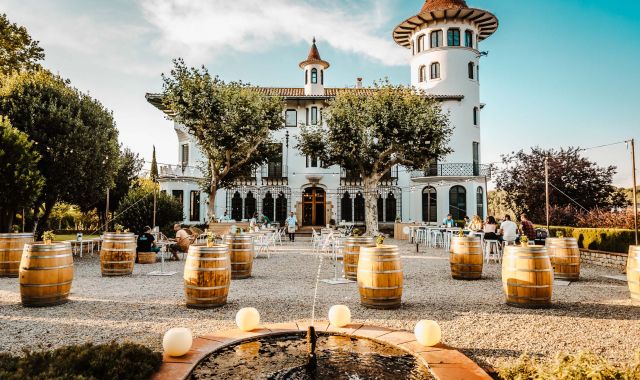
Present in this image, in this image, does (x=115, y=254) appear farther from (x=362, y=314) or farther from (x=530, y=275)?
(x=530, y=275)

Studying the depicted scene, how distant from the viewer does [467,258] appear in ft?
29.9

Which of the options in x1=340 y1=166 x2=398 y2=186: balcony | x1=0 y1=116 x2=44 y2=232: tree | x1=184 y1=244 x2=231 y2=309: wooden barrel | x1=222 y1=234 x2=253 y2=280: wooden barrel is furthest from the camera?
x1=340 y1=166 x2=398 y2=186: balcony

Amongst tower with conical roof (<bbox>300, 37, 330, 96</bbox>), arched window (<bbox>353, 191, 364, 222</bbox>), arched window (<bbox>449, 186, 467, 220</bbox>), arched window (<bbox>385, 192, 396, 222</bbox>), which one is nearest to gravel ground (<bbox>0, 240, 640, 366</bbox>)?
arched window (<bbox>449, 186, 467, 220</bbox>)

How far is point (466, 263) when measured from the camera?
29.8ft

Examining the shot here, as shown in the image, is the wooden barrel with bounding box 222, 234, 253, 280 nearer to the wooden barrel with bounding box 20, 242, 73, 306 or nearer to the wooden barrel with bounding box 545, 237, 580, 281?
the wooden barrel with bounding box 20, 242, 73, 306

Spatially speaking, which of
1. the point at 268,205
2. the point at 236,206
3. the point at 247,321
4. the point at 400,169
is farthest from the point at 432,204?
the point at 247,321

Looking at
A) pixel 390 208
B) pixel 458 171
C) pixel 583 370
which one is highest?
pixel 458 171

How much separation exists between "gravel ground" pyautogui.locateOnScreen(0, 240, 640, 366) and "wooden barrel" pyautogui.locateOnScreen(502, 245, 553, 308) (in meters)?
0.19

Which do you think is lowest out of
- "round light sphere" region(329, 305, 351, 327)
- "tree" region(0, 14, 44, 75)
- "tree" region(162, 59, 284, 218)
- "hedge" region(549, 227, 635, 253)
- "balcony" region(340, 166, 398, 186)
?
"round light sphere" region(329, 305, 351, 327)

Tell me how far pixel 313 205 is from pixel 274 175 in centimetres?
340

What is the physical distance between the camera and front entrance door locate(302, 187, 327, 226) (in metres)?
28.6

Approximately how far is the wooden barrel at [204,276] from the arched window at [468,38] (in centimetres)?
2693

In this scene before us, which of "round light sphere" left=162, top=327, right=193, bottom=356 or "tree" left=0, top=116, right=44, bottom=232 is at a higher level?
A: "tree" left=0, top=116, right=44, bottom=232

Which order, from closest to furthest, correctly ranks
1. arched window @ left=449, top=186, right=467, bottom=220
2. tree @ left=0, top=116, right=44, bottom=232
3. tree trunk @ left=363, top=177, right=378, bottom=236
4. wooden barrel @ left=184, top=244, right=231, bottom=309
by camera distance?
wooden barrel @ left=184, top=244, right=231, bottom=309 → tree @ left=0, top=116, right=44, bottom=232 → tree trunk @ left=363, top=177, right=378, bottom=236 → arched window @ left=449, top=186, right=467, bottom=220
